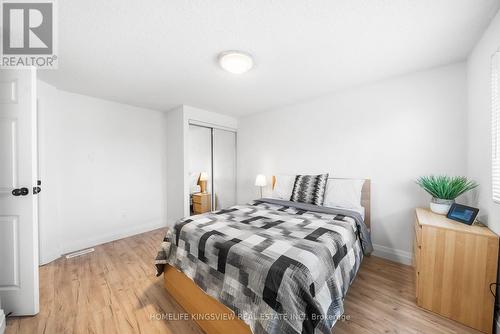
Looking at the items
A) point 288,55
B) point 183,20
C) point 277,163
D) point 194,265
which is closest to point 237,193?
point 277,163

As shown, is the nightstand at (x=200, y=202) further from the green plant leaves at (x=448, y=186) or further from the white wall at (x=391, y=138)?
the green plant leaves at (x=448, y=186)

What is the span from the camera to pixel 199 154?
12.1 feet

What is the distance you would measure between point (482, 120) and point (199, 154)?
3584 millimetres

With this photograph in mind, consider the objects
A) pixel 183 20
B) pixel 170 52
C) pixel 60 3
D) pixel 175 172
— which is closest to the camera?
pixel 60 3

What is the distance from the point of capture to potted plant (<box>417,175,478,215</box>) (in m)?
1.80

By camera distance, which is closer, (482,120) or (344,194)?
(482,120)

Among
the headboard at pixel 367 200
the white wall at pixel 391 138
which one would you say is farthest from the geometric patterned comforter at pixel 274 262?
the white wall at pixel 391 138

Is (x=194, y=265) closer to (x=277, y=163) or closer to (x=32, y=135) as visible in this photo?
(x=32, y=135)

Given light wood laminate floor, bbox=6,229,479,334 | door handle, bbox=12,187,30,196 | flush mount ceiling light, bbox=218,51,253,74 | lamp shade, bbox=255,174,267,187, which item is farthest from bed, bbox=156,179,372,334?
flush mount ceiling light, bbox=218,51,253,74

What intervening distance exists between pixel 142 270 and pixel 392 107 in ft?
11.8

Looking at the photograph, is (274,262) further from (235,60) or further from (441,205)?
(441,205)

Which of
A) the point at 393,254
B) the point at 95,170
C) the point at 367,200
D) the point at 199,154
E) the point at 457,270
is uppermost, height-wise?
the point at 199,154

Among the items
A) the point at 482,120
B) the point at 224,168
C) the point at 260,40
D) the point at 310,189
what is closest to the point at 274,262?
the point at 310,189

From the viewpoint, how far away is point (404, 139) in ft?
7.59
